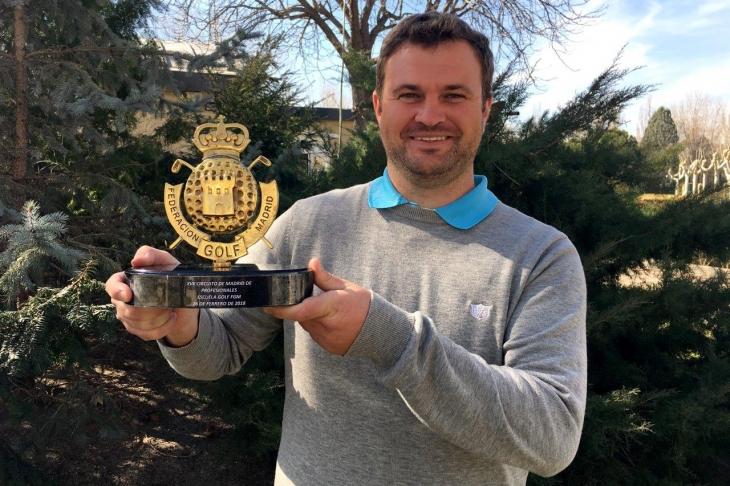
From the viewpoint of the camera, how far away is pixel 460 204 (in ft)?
6.26

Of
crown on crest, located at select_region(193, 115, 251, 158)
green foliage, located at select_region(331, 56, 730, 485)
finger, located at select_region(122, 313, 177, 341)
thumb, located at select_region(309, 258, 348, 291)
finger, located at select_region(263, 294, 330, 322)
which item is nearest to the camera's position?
finger, located at select_region(263, 294, 330, 322)

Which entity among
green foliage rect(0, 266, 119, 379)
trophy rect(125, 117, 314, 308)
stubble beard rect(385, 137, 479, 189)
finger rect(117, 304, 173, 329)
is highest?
stubble beard rect(385, 137, 479, 189)

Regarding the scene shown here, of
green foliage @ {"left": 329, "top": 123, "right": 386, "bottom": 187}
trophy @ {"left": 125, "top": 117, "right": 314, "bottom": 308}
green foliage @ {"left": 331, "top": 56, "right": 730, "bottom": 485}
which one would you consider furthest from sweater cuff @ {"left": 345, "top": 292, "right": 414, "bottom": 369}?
green foliage @ {"left": 329, "top": 123, "right": 386, "bottom": 187}

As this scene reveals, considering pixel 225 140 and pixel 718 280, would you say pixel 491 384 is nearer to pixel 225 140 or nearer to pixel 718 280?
pixel 225 140

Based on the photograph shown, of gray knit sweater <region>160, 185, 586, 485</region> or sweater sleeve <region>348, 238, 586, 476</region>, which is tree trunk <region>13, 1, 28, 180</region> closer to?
gray knit sweater <region>160, 185, 586, 485</region>

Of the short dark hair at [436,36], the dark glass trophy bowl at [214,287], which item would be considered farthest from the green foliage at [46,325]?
the short dark hair at [436,36]

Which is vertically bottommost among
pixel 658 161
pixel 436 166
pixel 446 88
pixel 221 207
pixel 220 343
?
pixel 220 343

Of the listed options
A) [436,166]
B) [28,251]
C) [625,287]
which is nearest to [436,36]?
[436,166]

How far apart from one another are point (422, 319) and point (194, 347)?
803 mm

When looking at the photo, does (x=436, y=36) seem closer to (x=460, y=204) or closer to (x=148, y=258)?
(x=460, y=204)

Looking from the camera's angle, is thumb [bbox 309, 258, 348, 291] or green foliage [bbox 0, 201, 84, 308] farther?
green foliage [bbox 0, 201, 84, 308]

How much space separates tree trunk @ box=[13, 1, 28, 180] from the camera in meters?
4.07

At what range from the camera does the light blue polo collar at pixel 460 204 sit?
1.87m

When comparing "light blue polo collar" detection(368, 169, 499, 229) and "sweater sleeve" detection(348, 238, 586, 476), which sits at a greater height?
"light blue polo collar" detection(368, 169, 499, 229)
